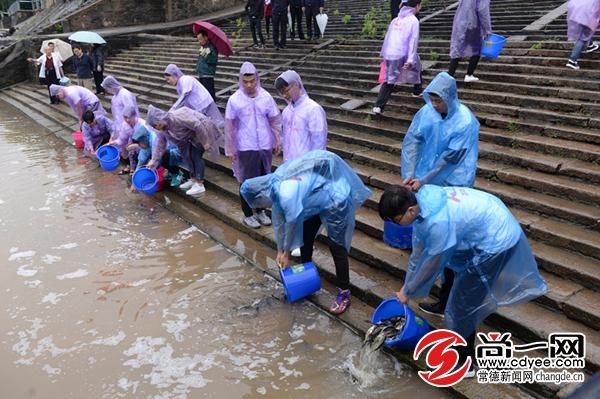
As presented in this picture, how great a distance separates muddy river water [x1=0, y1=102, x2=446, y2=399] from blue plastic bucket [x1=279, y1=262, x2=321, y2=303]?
0.45 feet

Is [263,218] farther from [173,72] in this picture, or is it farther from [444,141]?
[173,72]

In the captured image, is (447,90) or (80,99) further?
(80,99)

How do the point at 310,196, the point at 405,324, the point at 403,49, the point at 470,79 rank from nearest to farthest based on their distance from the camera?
the point at 405,324 → the point at 310,196 → the point at 403,49 → the point at 470,79

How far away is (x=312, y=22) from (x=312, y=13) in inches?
17.6

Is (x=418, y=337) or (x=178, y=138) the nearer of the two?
(x=418, y=337)

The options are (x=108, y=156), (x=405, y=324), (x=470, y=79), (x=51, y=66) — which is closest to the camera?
(x=405, y=324)

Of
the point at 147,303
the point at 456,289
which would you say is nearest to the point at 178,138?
the point at 147,303

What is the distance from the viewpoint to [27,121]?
11766 mm

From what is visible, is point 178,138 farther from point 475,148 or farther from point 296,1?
point 296,1

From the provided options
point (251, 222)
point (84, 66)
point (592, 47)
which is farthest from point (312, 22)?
point (251, 222)

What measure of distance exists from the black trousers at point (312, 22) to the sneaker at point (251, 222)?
289 inches

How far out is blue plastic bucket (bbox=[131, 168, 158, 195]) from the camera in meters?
6.25

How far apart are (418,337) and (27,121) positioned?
39.4ft

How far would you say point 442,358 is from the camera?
3.00 m
